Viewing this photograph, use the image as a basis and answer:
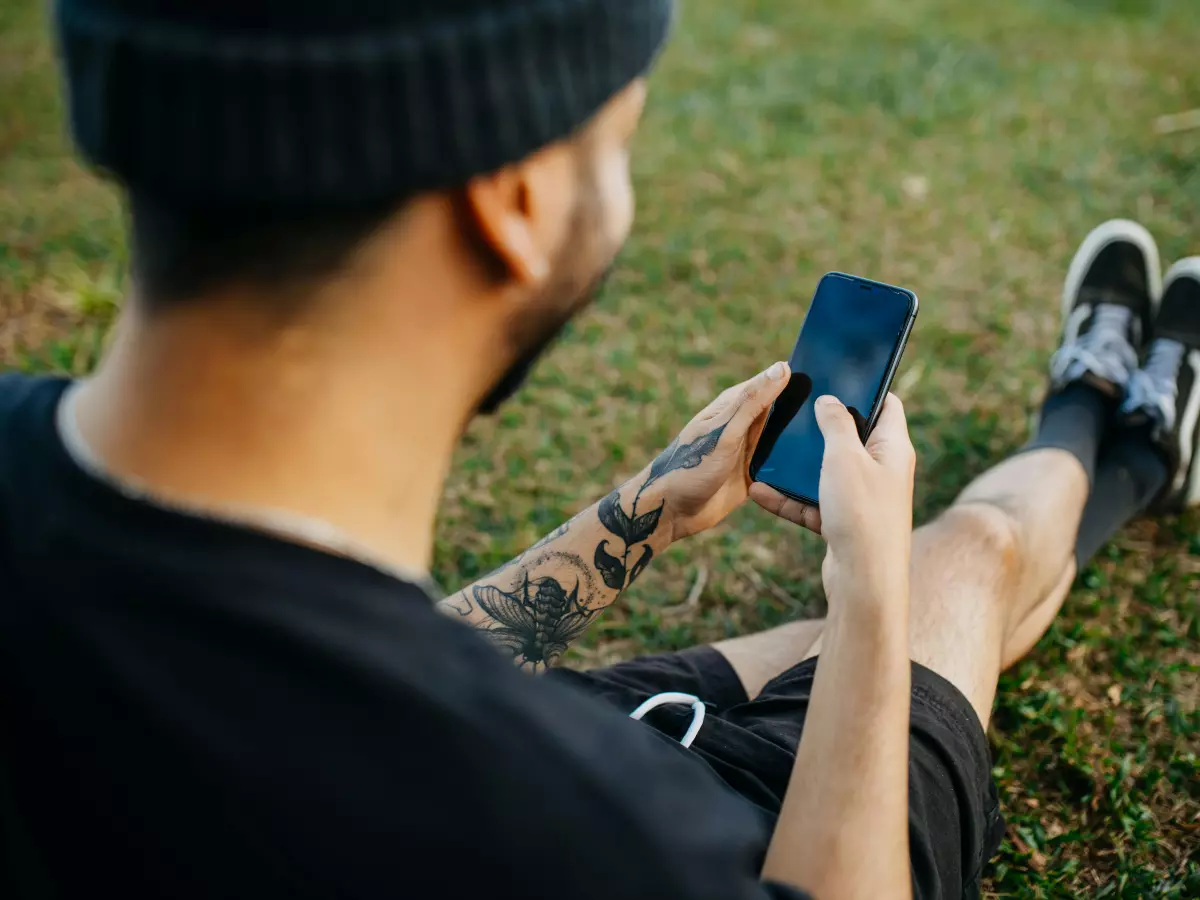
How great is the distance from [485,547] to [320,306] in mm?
1978

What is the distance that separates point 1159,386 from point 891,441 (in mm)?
1642

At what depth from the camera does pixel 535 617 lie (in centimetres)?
194

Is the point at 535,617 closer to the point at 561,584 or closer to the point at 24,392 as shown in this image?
the point at 561,584

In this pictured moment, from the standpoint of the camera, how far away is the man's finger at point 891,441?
1.74 metres

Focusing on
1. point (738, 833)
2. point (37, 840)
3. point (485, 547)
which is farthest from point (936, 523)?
point (37, 840)

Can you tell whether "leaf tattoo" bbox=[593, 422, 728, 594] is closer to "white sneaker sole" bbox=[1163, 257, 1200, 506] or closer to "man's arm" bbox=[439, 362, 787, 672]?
"man's arm" bbox=[439, 362, 787, 672]

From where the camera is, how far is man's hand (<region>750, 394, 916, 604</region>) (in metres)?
1.51

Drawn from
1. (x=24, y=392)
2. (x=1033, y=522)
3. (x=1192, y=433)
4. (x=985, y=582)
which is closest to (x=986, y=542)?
(x=985, y=582)

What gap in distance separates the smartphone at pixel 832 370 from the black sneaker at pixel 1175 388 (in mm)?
1250

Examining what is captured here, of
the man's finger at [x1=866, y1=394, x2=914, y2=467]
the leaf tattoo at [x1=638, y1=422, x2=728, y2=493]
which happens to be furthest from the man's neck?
the leaf tattoo at [x1=638, y1=422, x2=728, y2=493]

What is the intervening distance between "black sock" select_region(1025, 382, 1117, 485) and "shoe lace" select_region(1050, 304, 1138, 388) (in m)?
0.05

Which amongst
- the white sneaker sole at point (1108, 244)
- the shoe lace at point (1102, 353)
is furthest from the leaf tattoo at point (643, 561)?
the white sneaker sole at point (1108, 244)

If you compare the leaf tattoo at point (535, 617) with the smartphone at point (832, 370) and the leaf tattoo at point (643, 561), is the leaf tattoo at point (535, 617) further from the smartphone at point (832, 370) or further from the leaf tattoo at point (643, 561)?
the smartphone at point (832, 370)

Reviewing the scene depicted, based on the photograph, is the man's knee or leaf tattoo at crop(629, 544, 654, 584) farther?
the man's knee
